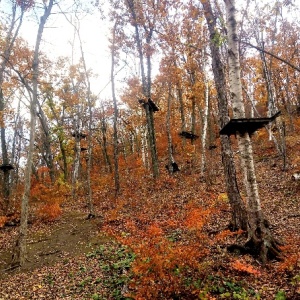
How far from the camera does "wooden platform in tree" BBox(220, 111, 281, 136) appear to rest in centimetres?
607

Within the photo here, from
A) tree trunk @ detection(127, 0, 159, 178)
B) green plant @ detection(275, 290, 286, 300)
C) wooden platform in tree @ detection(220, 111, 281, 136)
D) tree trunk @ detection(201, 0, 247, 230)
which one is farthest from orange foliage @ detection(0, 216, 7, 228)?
green plant @ detection(275, 290, 286, 300)

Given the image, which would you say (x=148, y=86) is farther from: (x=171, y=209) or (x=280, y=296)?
(x=280, y=296)

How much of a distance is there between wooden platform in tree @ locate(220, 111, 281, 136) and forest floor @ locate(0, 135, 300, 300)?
300cm

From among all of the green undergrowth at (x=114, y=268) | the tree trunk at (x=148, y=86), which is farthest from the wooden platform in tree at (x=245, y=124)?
the tree trunk at (x=148, y=86)

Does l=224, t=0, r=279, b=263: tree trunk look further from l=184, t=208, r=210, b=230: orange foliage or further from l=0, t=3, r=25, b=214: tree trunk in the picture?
l=0, t=3, r=25, b=214: tree trunk

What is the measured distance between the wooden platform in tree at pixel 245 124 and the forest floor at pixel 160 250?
9.83 feet

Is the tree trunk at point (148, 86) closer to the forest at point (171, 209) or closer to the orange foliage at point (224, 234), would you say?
the forest at point (171, 209)

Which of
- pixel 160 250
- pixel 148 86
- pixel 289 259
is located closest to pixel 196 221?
pixel 160 250

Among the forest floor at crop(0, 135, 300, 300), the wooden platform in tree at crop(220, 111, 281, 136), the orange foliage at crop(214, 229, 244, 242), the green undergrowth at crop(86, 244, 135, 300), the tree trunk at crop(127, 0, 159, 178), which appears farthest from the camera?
the tree trunk at crop(127, 0, 159, 178)

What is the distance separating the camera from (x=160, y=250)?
6750 millimetres

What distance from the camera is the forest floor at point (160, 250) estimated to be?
19.2 ft

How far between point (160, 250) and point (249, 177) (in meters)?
2.76

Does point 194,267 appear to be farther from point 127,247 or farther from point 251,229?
point 127,247

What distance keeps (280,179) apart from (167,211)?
21.2 ft
